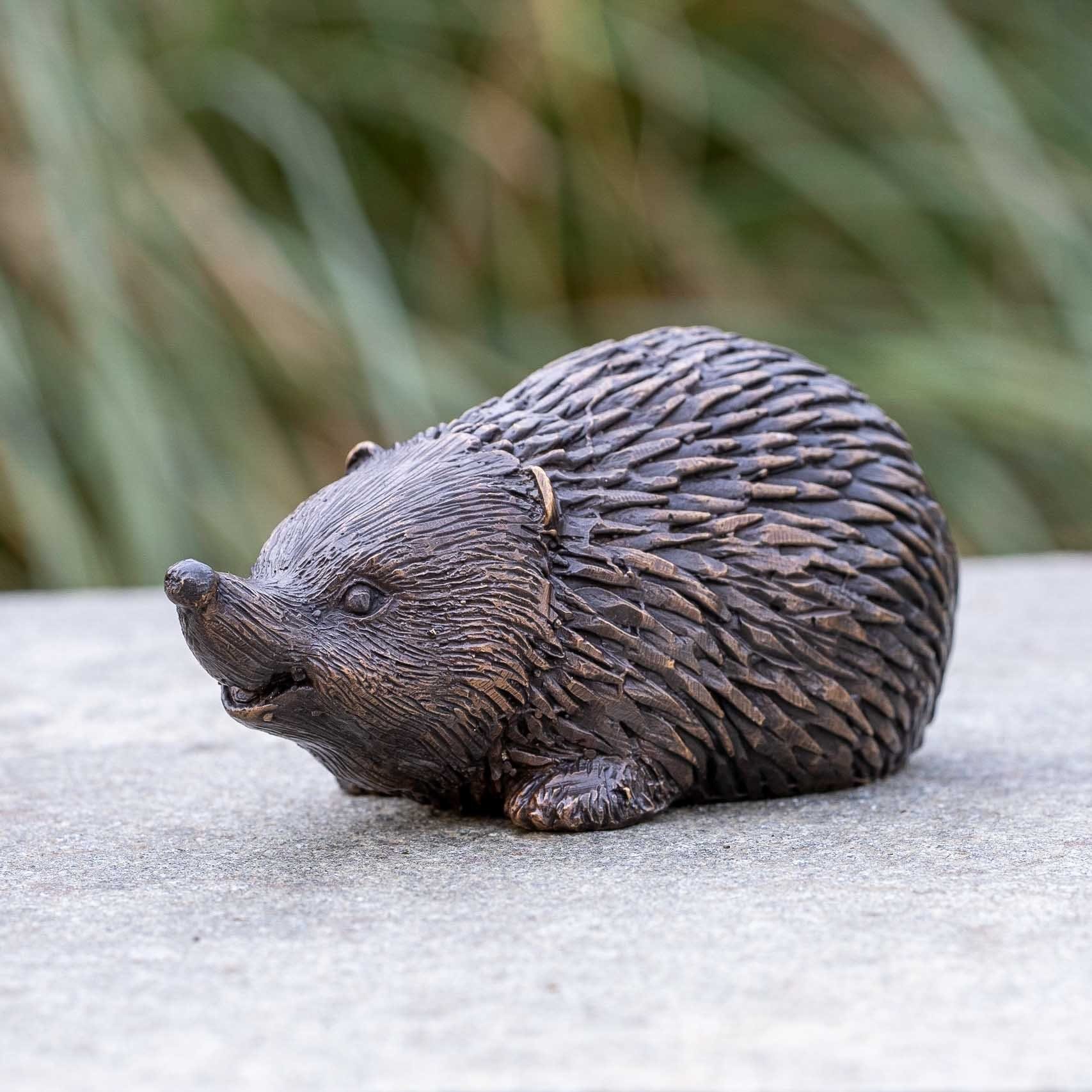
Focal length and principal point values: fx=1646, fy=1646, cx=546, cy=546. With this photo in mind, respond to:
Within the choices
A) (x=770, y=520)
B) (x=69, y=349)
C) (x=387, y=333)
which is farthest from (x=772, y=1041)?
(x=69, y=349)

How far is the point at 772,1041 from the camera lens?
7.45 ft

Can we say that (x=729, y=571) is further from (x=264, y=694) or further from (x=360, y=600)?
(x=264, y=694)

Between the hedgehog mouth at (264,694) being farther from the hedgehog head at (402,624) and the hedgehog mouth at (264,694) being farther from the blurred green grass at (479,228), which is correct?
the blurred green grass at (479,228)

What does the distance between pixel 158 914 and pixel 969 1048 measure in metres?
1.47

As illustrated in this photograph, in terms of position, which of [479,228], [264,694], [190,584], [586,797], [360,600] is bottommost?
[586,797]

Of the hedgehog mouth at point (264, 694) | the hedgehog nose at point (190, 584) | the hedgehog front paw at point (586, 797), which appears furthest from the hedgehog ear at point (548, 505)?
the hedgehog nose at point (190, 584)

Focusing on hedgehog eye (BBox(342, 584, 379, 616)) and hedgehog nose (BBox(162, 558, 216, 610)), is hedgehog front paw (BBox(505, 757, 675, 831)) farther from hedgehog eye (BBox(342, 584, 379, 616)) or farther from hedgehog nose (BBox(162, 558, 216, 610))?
hedgehog nose (BBox(162, 558, 216, 610))

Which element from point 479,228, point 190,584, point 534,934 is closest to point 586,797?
point 534,934

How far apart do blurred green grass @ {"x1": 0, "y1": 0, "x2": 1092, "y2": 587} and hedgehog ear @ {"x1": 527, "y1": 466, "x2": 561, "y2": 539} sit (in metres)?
3.96

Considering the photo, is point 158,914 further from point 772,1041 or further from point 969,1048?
point 969,1048

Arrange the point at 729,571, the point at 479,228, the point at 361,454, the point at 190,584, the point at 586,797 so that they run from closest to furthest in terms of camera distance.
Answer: the point at 190,584 < the point at 586,797 < the point at 729,571 < the point at 361,454 < the point at 479,228

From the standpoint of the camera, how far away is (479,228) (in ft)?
28.3

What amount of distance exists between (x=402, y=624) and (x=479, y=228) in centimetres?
557

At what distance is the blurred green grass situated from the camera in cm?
759
